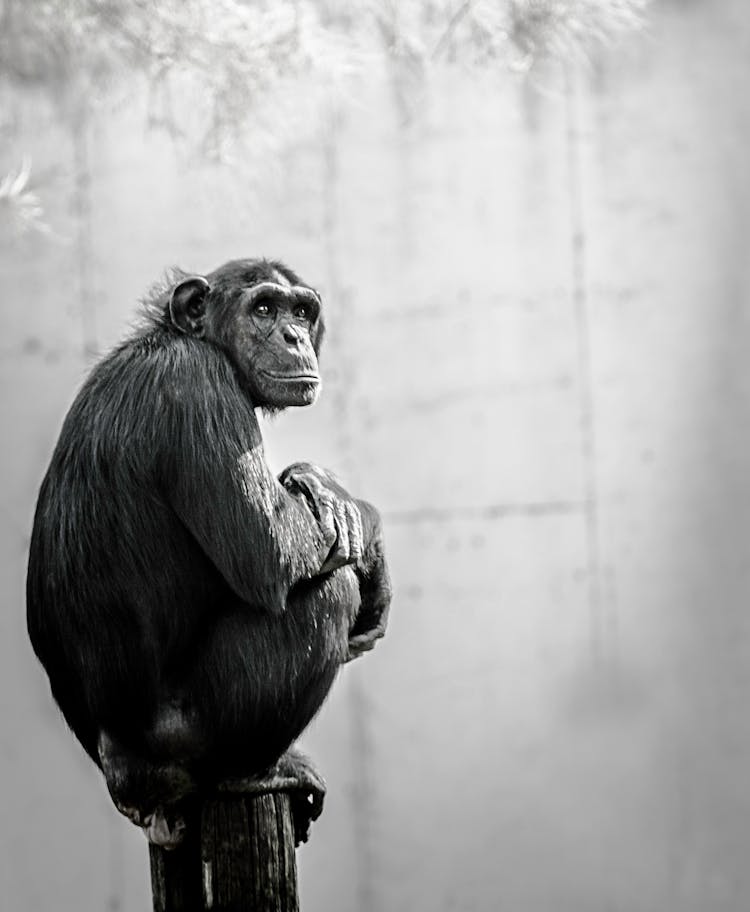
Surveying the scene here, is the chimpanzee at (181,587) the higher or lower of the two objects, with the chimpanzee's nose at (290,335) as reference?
lower

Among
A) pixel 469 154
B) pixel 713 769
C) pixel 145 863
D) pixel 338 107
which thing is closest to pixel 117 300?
pixel 338 107

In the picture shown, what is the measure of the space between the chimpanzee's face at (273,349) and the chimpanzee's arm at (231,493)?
0.44ft

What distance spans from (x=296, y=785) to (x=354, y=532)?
570mm

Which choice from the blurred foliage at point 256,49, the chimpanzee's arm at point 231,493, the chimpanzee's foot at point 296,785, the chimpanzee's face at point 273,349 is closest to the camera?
the chimpanzee's arm at point 231,493

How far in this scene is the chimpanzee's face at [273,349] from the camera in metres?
3.00

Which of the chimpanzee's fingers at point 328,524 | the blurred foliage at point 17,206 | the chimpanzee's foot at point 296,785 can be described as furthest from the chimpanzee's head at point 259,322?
the blurred foliage at point 17,206

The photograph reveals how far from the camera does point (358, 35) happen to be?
5727 millimetres

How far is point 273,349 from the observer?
302 cm

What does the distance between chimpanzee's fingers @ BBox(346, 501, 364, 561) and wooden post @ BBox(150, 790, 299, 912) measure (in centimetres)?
55

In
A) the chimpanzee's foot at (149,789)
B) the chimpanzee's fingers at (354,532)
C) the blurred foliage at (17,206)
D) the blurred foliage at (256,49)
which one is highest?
the blurred foliage at (256,49)

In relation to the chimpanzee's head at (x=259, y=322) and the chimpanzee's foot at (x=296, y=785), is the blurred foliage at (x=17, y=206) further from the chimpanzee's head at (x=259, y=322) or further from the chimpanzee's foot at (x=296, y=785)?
the chimpanzee's foot at (x=296, y=785)

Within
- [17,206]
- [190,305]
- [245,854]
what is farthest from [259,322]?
[17,206]

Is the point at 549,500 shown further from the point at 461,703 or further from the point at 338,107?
the point at 338,107

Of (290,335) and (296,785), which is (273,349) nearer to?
(290,335)
